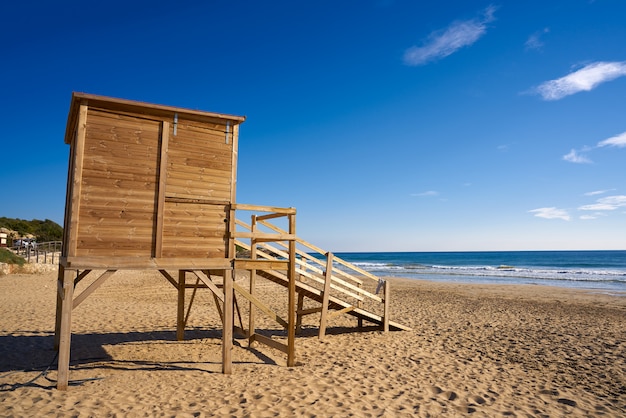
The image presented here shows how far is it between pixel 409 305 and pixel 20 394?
14.6 meters

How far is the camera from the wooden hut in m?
7.16

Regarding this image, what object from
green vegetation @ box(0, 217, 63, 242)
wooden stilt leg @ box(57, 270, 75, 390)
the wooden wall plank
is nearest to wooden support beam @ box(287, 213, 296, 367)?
wooden stilt leg @ box(57, 270, 75, 390)

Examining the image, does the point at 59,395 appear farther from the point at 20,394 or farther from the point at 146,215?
the point at 146,215

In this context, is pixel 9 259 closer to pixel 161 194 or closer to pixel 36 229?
pixel 161 194

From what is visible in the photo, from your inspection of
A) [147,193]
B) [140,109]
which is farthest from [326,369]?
[140,109]

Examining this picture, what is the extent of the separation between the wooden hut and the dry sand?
0.88 meters

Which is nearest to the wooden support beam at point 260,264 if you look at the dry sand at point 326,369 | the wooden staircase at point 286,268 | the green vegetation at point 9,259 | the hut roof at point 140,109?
the wooden staircase at point 286,268

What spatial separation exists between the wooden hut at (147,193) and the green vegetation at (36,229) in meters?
53.0

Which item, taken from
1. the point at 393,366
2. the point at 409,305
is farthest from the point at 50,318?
the point at 409,305

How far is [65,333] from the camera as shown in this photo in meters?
6.87

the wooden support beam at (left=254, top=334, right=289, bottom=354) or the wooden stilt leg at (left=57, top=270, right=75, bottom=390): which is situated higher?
the wooden stilt leg at (left=57, top=270, right=75, bottom=390)

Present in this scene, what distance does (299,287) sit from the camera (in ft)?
34.6

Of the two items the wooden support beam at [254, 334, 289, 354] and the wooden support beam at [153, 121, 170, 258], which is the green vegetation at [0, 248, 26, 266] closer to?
the wooden support beam at [254, 334, 289, 354]

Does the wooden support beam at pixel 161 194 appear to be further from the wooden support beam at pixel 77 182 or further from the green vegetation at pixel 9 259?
the green vegetation at pixel 9 259
